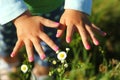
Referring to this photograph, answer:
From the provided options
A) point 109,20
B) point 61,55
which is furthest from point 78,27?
point 109,20

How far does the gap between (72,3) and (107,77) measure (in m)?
0.59

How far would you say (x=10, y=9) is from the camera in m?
1.50

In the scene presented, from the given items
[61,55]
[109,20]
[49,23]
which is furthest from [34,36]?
[109,20]

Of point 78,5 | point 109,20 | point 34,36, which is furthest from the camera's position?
point 109,20

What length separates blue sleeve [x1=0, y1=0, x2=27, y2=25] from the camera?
1.48 metres

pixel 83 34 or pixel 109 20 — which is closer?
pixel 83 34

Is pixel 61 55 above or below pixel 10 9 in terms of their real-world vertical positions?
below

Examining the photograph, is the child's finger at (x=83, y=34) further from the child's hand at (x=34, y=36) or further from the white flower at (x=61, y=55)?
the white flower at (x=61, y=55)

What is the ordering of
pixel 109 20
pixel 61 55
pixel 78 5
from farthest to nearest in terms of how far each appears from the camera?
pixel 109 20, pixel 61 55, pixel 78 5

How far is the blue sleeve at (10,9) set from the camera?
148cm

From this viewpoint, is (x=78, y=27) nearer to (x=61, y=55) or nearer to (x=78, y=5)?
(x=78, y=5)

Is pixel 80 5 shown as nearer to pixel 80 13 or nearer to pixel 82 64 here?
pixel 80 13

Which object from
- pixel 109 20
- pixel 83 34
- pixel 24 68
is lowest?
pixel 109 20

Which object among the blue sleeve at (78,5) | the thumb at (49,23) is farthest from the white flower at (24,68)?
the thumb at (49,23)
